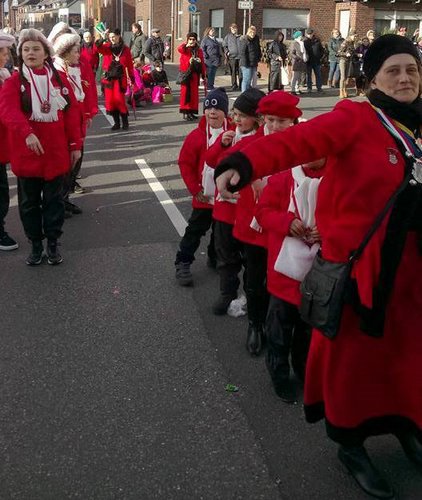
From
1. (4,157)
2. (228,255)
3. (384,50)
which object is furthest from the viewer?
(4,157)

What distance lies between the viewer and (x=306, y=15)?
1315 inches

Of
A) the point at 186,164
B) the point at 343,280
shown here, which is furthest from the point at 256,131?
the point at 343,280

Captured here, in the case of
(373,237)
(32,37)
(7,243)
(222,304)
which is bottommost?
(7,243)

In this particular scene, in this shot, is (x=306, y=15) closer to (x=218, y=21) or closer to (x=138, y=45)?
(x=218, y=21)

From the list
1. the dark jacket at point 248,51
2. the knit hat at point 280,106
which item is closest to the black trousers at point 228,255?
the knit hat at point 280,106

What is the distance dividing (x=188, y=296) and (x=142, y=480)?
236cm

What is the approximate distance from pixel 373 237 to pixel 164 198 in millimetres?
5997

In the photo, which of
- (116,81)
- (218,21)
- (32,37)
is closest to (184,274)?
(32,37)

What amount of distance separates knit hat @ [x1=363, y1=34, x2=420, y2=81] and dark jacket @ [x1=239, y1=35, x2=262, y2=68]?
55.9 feet

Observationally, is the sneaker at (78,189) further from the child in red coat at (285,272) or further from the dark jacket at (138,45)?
the dark jacket at (138,45)

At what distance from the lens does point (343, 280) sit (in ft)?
8.49

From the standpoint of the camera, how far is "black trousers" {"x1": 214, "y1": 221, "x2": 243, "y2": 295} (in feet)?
15.4

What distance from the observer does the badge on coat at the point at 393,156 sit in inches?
97.5

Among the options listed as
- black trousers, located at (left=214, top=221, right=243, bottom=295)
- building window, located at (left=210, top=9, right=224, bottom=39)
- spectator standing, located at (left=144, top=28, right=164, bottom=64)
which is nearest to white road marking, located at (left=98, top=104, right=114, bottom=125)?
spectator standing, located at (left=144, top=28, right=164, bottom=64)
